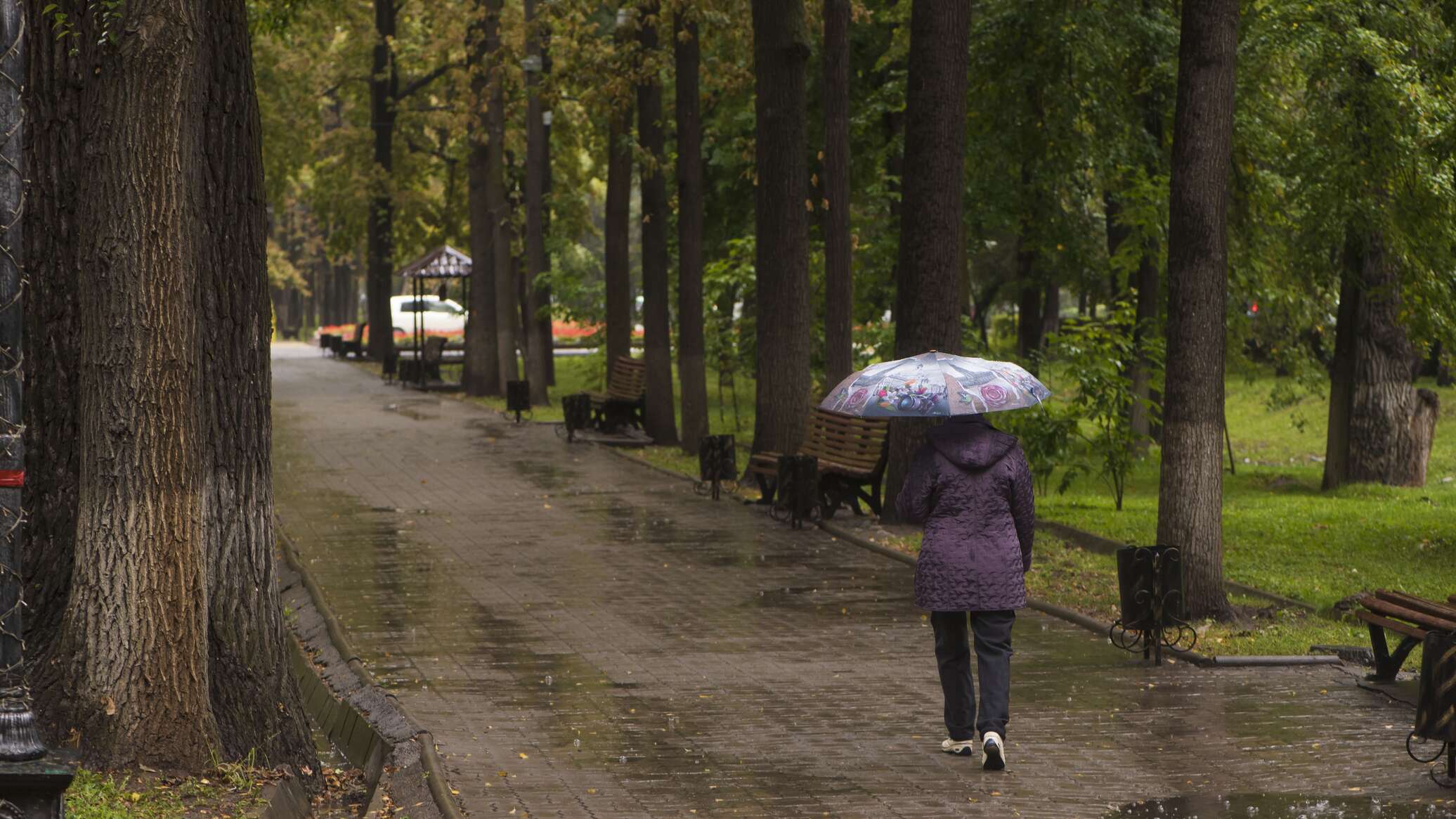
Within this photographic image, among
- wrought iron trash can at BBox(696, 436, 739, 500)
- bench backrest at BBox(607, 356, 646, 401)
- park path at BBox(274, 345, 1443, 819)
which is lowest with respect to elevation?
park path at BBox(274, 345, 1443, 819)

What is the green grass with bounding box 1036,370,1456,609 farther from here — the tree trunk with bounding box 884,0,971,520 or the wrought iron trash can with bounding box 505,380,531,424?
the wrought iron trash can with bounding box 505,380,531,424

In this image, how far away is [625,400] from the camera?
25.1m

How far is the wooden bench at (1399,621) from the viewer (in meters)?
8.92

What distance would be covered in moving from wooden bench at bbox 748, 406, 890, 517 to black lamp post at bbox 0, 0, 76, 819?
37.2 feet

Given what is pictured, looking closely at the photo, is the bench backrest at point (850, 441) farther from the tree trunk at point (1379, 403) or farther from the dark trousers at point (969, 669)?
the dark trousers at point (969, 669)

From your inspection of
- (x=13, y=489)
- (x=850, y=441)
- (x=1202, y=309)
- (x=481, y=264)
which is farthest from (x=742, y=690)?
(x=481, y=264)

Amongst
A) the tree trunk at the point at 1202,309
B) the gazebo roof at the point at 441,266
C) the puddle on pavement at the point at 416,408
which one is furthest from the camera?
the gazebo roof at the point at 441,266

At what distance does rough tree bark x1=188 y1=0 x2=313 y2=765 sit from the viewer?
298 inches

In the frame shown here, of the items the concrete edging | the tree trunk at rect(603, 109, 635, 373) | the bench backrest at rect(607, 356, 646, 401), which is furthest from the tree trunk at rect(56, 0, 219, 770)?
the tree trunk at rect(603, 109, 635, 373)

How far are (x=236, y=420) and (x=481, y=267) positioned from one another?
27117 mm

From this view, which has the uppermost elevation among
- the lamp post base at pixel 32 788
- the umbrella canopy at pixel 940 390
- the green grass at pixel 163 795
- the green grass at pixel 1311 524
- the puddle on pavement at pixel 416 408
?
the umbrella canopy at pixel 940 390

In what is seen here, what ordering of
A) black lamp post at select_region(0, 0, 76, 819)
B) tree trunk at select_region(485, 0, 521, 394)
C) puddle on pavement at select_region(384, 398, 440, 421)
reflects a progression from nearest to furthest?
black lamp post at select_region(0, 0, 76, 819), puddle on pavement at select_region(384, 398, 440, 421), tree trunk at select_region(485, 0, 521, 394)

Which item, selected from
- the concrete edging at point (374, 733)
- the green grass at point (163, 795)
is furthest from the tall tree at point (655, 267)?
the green grass at point (163, 795)

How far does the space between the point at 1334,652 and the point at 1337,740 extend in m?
2.16
